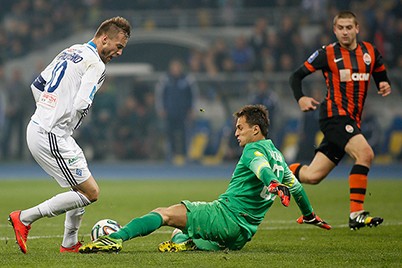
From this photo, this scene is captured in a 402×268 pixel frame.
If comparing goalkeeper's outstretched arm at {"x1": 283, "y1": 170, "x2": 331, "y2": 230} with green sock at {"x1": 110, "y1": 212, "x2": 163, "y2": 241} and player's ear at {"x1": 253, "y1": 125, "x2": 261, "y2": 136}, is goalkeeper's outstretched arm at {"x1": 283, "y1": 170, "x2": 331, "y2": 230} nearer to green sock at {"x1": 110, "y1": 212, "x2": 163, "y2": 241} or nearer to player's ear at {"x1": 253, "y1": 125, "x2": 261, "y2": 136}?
player's ear at {"x1": 253, "y1": 125, "x2": 261, "y2": 136}

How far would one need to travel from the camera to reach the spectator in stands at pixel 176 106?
21.2 metres

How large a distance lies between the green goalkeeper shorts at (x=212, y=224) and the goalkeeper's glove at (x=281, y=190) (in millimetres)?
713

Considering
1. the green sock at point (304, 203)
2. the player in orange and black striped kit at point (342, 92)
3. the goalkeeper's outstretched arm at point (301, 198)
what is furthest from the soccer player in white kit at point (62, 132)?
the player in orange and black striped kit at point (342, 92)

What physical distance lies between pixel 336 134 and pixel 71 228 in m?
3.39

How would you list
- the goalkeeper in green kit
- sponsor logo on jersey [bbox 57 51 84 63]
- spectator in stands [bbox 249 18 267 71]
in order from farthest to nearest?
spectator in stands [bbox 249 18 267 71]
sponsor logo on jersey [bbox 57 51 84 63]
the goalkeeper in green kit

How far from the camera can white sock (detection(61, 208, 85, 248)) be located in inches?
274

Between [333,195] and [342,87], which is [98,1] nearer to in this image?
[333,195]

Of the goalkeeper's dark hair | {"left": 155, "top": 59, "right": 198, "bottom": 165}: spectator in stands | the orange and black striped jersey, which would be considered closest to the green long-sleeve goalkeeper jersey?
the goalkeeper's dark hair

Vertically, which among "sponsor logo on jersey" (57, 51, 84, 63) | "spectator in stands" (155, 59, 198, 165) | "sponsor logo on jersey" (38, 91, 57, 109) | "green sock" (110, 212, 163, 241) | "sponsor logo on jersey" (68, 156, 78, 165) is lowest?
"spectator in stands" (155, 59, 198, 165)

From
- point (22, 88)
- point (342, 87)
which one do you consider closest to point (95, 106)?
point (22, 88)

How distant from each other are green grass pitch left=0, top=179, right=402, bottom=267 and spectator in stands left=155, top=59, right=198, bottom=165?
6622 millimetres

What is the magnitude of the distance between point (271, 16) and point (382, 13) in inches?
116

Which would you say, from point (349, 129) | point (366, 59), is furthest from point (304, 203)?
point (366, 59)

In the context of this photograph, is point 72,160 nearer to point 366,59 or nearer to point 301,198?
point 301,198
